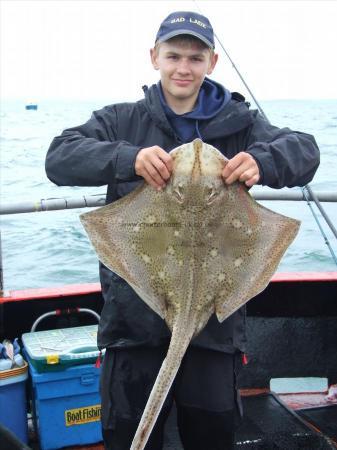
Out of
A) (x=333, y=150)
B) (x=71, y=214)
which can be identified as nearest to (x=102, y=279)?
(x=71, y=214)

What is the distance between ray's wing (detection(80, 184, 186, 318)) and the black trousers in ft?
1.17

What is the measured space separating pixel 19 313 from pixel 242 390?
72.5 inches

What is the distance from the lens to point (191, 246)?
246 cm

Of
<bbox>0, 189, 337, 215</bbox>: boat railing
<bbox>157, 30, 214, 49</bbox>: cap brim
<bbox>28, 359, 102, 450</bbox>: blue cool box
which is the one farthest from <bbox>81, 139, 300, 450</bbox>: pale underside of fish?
<bbox>0, 189, 337, 215</bbox>: boat railing

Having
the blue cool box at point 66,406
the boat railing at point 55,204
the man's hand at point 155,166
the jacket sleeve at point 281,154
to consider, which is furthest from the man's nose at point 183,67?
the blue cool box at point 66,406

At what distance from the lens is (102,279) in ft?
9.38

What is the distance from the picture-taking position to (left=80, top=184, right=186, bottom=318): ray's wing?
2480 millimetres

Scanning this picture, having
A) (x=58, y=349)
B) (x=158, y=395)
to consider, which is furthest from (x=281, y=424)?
(x=158, y=395)

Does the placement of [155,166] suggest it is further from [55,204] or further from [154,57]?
[55,204]

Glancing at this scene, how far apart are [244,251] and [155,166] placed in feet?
1.68

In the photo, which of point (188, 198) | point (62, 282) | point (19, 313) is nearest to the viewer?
point (188, 198)

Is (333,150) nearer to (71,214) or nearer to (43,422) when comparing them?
(71,214)

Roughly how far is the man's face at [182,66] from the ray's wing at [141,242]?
1.92ft

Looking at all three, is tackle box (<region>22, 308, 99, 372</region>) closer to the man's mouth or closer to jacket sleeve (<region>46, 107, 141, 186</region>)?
jacket sleeve (<region>46, 107, 141, 186</region>)
